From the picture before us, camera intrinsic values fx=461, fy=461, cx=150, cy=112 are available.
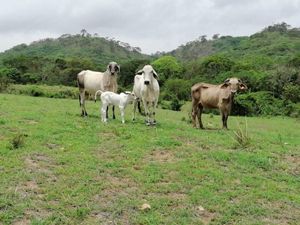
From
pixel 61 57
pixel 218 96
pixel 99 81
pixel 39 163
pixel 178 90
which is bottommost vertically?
pixel 178 90

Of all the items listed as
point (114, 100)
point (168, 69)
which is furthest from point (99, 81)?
point (168, 69)

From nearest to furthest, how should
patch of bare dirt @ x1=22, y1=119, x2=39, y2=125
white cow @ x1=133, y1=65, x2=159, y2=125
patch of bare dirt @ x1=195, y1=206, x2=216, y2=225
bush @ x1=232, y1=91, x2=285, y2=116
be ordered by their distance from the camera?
1. patch of bare dirt @ x1=195, y1=206, x2=216, y2=225
2. patch of bare dirt @ x1=22, y1=119, x2=39, y2=125
3. white cow @ x1=133, y1=65, x2=159, y2=125
4. bush @ x1=232, y1=91, x2=285, y2=116

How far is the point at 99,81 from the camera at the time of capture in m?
15.5

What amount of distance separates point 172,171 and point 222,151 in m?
2.08

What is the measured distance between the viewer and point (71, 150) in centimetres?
1007

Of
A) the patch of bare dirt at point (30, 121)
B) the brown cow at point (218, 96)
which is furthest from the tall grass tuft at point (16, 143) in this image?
the brown cow at point (218, 96)

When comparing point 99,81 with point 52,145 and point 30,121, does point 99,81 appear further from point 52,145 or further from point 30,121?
point 52,145

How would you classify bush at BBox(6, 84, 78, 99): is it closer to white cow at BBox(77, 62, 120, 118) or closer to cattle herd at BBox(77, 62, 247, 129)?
white cow at BBox(77, 62, 120, 118)

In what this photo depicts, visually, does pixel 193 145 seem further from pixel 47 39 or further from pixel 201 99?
pixel 47 39

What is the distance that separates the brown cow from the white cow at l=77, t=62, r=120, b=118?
294cm

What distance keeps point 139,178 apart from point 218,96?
7.53 meters

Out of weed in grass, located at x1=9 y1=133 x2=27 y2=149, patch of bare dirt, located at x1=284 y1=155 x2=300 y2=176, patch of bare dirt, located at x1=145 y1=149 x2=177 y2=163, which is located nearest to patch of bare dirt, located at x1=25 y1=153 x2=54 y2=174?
weed in grass, located at x1=9 y1=133 x2=27 y2=149

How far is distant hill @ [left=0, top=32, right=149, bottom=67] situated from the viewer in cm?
10231

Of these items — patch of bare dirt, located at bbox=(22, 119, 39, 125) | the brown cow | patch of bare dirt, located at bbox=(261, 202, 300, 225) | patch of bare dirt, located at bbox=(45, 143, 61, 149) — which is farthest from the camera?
the brown cow
